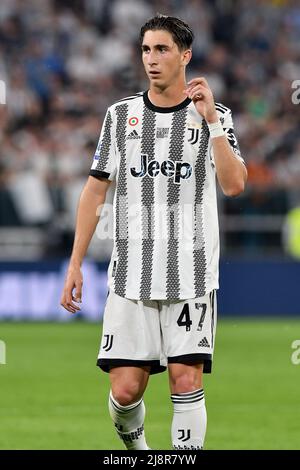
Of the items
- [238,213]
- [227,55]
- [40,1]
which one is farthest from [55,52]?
[238,213]

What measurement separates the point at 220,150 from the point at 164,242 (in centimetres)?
59

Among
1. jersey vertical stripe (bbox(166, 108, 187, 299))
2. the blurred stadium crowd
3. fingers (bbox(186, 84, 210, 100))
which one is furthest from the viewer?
the blurred stadium crowd

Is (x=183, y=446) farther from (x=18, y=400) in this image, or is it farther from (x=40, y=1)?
(x=40, y=1)

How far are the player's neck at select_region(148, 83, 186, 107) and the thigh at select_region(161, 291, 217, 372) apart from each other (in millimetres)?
963

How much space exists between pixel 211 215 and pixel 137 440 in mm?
1243

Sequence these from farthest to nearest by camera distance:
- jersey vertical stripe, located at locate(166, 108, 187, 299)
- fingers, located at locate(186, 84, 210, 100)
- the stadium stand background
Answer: the stadium stand background < jersey vertical stripe, located at locate(166, 108, 187, 299) < fingers, located at locate(186, 84, 210, 100)

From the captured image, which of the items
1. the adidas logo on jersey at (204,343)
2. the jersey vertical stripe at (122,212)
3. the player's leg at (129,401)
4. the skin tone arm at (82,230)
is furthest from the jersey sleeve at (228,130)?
the player's leg at (129,401)

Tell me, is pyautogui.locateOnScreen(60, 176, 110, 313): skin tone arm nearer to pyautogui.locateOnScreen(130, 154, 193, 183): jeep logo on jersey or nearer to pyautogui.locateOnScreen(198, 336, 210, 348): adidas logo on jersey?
pyautogui.locateOnScreen(130, 154, 193, 183): jeep logo on jersey

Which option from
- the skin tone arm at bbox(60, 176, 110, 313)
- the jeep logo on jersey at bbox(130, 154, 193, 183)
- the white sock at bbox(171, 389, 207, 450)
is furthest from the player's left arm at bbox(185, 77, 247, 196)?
the white sock at bbox(171, 389, 207, 450)

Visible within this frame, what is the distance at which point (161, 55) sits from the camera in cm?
564

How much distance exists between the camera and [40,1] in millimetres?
20062

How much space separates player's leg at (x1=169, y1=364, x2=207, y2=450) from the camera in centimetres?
566

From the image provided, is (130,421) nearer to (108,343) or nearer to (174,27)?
(108,343)

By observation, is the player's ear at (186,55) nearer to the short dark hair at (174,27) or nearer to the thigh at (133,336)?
the short dark hair at (174,27)
